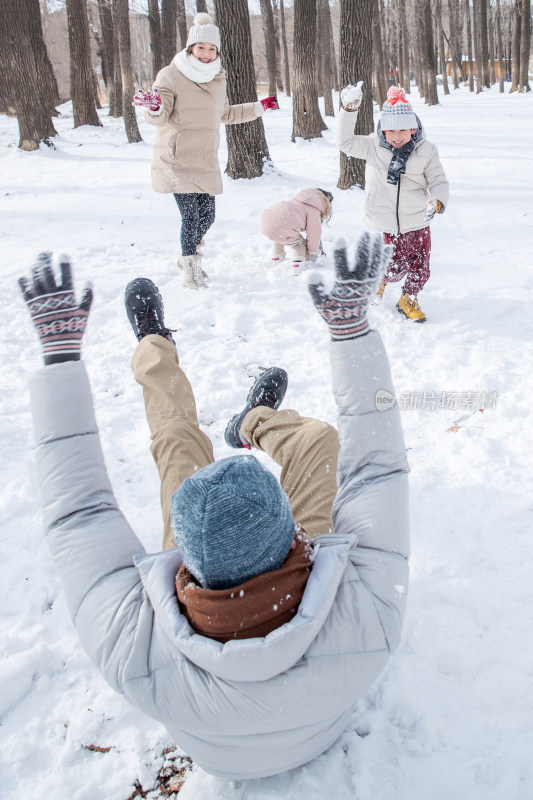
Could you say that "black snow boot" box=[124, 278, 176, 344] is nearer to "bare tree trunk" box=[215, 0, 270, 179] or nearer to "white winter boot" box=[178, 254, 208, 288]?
"white winter boot" box=[178, 254, 208, 288]

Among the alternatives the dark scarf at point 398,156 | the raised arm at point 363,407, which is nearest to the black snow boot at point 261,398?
the raised arm at point 363,407

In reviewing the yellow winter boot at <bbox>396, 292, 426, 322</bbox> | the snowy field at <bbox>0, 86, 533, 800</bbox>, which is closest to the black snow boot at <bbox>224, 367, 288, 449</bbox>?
the snowy field at <bbox>0, 86, 533, 800</bbox>

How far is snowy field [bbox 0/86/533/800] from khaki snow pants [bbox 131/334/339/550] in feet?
1.77

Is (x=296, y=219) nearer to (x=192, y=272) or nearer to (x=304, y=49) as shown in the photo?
(x=192, y=272)

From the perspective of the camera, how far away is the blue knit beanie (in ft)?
3.65

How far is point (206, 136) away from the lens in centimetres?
452

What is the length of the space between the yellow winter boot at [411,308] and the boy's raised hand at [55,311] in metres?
3.25

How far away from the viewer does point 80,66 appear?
42.7 ft

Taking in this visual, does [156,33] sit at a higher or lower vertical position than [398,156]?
higher

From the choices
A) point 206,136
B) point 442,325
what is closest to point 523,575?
point 442,325

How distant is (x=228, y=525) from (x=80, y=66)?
15.0 meters

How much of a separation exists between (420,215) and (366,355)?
127 inches

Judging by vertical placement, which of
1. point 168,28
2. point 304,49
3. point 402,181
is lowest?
point 402,181

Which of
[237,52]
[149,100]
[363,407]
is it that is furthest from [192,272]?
[237,52]
